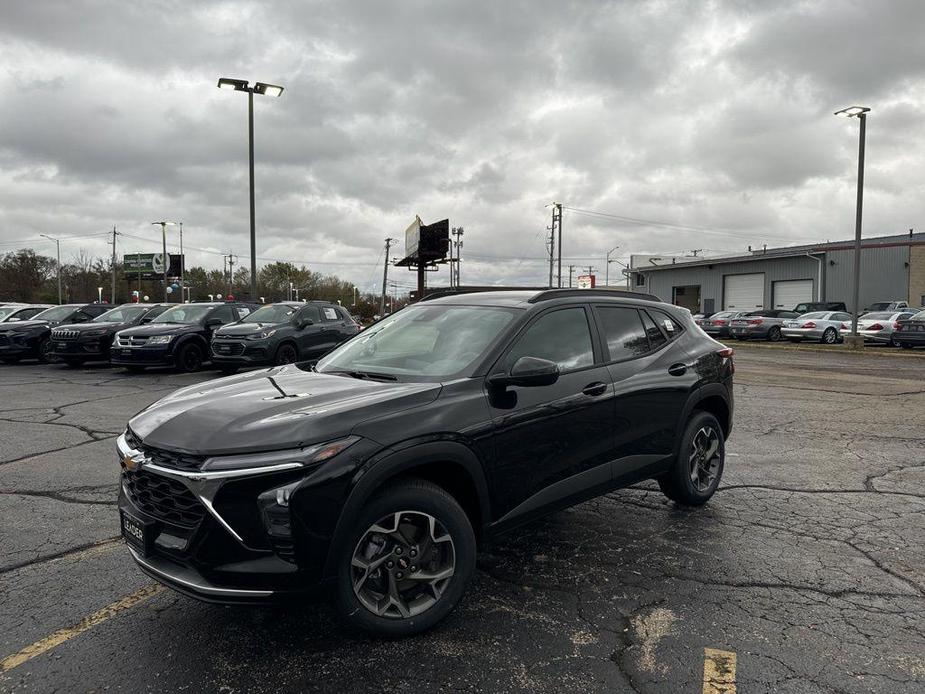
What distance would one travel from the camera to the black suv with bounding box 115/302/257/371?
13.7m

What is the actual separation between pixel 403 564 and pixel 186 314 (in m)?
13.9

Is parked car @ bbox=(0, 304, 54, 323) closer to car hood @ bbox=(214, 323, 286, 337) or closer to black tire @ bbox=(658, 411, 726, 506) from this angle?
car hood @ bbox=(214, 323, 286, 337)

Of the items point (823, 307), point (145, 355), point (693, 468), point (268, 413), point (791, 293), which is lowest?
point (693, 468)

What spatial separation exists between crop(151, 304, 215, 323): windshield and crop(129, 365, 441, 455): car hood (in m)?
12.3

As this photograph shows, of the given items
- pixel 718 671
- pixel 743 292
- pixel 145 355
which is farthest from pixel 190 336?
pixel 743 292

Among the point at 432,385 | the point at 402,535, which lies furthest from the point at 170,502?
the point at 432,385

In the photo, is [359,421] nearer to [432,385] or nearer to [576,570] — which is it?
[432,385]

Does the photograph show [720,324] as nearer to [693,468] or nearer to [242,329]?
[242,329]

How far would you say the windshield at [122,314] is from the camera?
1638 centimetres

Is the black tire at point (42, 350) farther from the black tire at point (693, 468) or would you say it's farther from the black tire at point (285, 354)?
the black tire at point (693, 468)

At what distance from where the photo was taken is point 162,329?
13.9 m

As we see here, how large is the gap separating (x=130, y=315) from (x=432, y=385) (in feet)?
53.4

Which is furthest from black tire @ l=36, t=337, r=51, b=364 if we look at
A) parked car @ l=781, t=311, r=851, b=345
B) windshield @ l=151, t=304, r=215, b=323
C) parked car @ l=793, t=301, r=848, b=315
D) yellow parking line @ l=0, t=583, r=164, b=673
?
parked car @ l=793, t=301, r=848, b=315

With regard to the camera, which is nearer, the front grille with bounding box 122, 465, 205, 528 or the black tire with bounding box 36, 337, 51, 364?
the front grille with bounding box 122, 465, 205, 528
